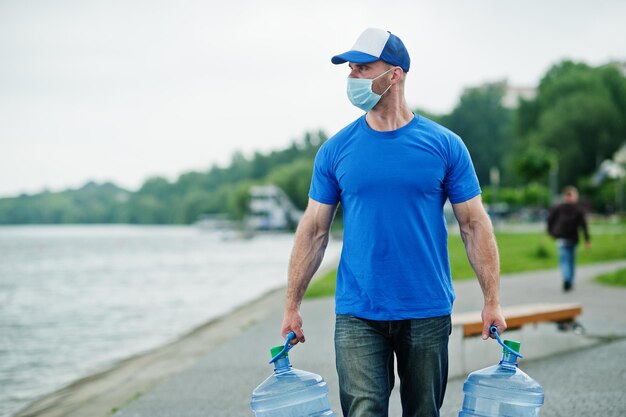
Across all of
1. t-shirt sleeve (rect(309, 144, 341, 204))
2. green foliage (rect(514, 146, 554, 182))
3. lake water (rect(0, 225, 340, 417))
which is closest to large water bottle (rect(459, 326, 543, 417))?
t-shirt sleeve (rect(309, 144, 341, 204))

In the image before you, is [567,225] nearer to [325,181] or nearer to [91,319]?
[91,319]

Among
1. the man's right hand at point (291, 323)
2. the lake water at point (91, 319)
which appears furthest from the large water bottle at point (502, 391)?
the lake water at point (91, 319)

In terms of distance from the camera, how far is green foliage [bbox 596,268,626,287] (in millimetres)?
16395

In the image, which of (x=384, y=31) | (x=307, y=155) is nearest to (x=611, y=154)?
(x=384, y=31)

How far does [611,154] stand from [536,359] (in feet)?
233

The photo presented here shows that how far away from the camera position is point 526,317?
809cm

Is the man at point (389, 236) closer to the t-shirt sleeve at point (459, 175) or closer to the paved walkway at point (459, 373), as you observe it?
the t-shirt sleeve at point (459, 175)

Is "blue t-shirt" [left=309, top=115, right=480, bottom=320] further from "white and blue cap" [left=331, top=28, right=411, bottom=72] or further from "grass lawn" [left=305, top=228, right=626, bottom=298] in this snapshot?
"grass lawn" [left=305, top=228, right=626, bottom=298]

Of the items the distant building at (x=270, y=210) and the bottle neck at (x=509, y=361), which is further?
the distant building at (x=270, y=210)

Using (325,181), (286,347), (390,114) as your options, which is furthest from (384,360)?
(390,114)

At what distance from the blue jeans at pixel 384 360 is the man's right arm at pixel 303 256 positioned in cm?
20

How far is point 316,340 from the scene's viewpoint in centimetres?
1038

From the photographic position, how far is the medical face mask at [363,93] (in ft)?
11.2

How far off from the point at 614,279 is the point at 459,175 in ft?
47.9
